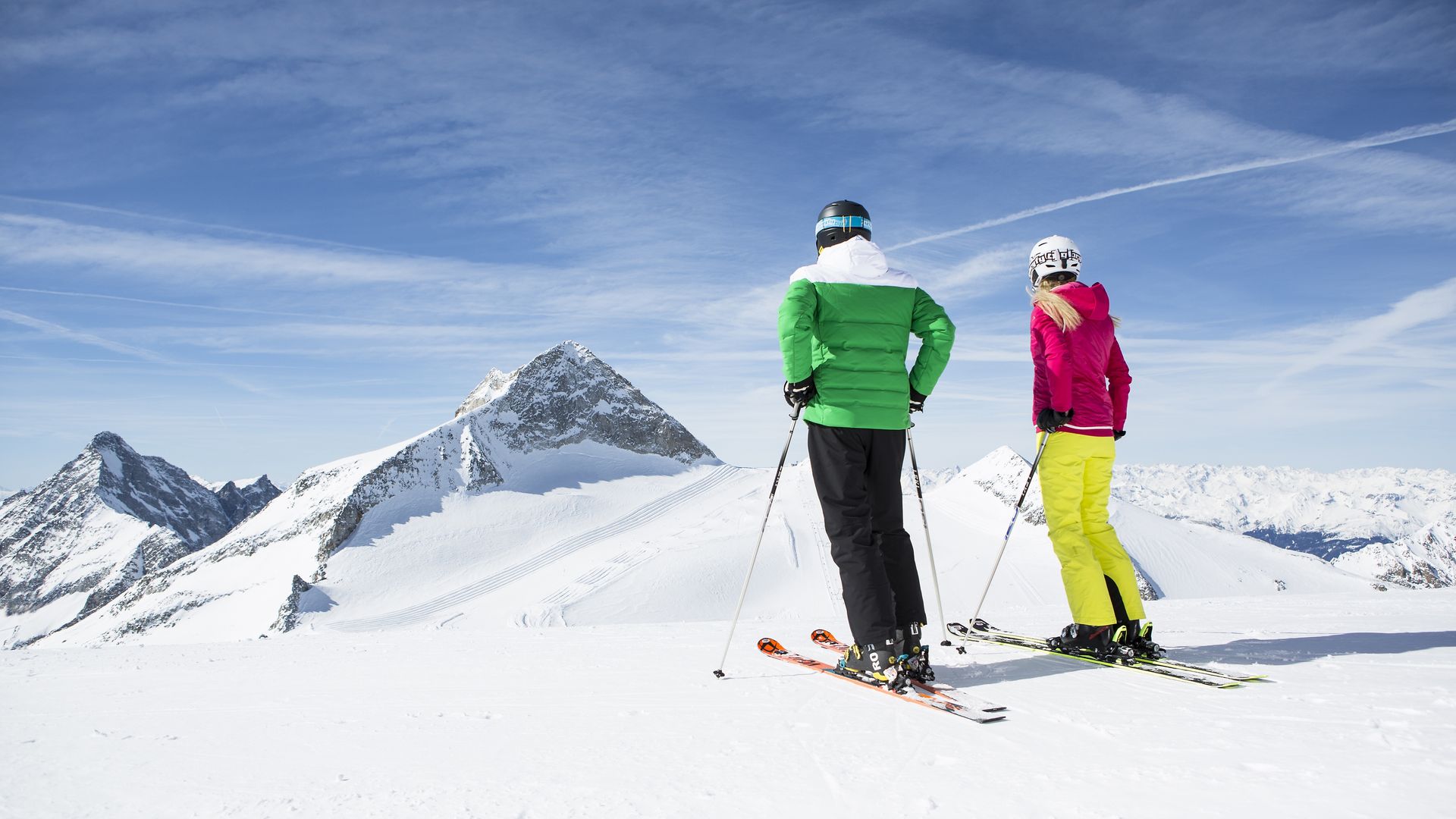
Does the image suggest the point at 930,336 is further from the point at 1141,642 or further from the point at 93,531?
the point at 93,531

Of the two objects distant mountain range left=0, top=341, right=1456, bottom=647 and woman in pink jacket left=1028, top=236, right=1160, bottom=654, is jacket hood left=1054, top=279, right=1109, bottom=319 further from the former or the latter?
distant mountain range left=0, top=341, right=1456, bottom=647

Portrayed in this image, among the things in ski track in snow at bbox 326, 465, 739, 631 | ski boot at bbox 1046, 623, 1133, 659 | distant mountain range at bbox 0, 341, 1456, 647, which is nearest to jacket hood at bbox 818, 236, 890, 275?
ski boot at bbox 1046, 623, 1133, 659

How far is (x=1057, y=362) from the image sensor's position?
502 cm

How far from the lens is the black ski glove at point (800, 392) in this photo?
14.5 feet

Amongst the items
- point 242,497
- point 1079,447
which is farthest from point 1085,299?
point 242,497

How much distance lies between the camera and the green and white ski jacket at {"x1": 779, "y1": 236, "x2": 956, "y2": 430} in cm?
437

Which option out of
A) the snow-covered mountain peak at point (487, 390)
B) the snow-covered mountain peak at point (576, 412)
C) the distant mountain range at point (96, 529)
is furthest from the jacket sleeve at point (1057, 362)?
the distant mountain range at point (96, 529)

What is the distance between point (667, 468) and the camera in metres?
61.1

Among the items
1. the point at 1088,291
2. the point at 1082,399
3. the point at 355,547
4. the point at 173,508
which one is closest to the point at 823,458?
the point at 1082,399

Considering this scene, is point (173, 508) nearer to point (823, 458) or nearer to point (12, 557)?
point (12, 557)

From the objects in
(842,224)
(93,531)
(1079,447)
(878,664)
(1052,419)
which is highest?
(842,224)

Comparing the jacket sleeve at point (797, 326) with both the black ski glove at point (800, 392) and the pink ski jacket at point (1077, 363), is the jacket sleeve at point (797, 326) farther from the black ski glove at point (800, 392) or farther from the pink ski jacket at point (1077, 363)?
the pink ski jacket at point (1077, 363)

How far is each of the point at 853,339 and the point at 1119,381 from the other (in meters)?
2.51

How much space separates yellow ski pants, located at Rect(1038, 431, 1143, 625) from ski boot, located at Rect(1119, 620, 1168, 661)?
0.27ft
